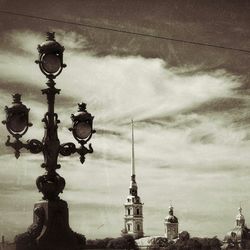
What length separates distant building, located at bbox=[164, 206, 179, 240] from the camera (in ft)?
461

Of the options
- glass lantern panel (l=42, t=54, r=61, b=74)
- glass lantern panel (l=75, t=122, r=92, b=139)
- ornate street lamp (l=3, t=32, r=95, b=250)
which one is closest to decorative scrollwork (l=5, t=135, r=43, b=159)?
ornate street lamp (l=3, t=32, r=95, b=250)

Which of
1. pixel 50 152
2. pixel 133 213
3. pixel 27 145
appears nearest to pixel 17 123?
pixel 27 145

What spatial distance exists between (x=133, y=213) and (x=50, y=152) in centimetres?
13024

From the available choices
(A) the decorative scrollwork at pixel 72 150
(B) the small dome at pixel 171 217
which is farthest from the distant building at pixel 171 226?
(A) the decorative scrollwork at pixel 72 150

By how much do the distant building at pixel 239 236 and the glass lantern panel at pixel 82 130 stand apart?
440 feet

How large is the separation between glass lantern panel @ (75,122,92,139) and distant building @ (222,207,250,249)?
134097mm

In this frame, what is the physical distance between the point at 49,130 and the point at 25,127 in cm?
34

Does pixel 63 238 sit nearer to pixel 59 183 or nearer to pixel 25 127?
pixel 59 183

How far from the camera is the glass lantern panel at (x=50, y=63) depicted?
6645mm

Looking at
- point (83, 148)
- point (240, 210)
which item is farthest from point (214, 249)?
point (83, 148)

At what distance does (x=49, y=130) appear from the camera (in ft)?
21.6

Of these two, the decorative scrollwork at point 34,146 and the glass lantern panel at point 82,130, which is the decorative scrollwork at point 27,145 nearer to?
the decorative scrollwork at point 34,146

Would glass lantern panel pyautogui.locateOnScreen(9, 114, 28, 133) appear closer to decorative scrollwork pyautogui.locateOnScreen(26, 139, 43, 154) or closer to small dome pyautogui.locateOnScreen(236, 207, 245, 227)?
decorative scrollwork pyautogui.locateOnScreen(26, 139, 43, 154)

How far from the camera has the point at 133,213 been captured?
443 ft
